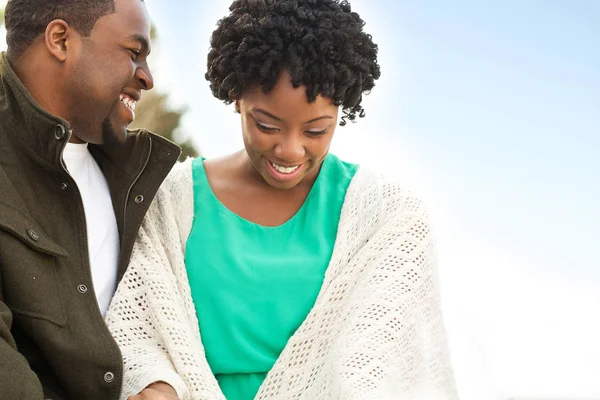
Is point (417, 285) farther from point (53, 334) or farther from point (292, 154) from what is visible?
point (53, 334)

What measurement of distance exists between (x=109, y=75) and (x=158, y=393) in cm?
100

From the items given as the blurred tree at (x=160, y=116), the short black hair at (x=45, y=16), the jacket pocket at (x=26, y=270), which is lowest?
the jacket pocket at (x=26, y=270)

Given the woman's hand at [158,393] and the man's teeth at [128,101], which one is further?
the man's teeth at [128,101]

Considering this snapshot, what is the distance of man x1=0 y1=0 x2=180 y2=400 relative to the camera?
261 cm

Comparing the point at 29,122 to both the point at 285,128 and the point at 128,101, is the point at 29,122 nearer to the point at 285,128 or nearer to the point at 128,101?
the point at 128,101

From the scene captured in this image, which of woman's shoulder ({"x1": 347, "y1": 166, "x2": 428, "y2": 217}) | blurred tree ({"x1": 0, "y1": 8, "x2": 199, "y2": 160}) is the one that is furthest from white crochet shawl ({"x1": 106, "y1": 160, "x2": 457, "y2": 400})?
blurred tree ({"x1": 0, "y1": 8, "x2": 199, "y2": 160})

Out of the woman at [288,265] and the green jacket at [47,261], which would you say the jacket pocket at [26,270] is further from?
the woman at [288,265]

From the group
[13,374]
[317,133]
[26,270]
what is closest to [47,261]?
[26,270]

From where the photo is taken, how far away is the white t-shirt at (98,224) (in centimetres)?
284

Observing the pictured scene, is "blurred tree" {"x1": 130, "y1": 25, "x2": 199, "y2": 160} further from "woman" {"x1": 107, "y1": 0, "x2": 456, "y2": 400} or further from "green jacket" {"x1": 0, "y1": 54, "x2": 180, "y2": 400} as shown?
"green jacket" {"x1": 0, "y1": 54, "x2": 180, "y2": 400}

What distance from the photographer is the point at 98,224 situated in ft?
9.41

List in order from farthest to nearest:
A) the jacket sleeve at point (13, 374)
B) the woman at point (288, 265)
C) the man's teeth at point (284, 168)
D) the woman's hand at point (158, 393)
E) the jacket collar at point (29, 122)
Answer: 1. the man's teeth at point (284, 168)
2. the woman at point (288, 265)
3. the jacket collar at point (29, 122)
4. the woman's hand at point (158, 393)
5. the jacket sleeve at point (13, 374)

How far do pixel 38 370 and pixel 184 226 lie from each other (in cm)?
67

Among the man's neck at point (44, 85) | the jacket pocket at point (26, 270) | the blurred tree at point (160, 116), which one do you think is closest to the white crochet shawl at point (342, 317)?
the jacket pocket at point (26, 270)
